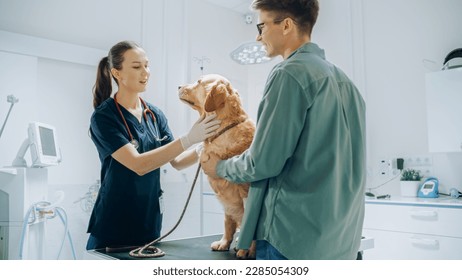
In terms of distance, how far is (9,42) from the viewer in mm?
2383

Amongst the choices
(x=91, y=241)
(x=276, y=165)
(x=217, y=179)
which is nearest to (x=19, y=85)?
(x=91, y=241)

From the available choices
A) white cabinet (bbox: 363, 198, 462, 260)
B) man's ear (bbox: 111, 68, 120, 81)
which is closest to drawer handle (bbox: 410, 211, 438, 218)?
white cabinet (bbox: 363, 198, 462, 260)

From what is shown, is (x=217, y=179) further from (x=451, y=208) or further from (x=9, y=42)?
(x=9, y=42)

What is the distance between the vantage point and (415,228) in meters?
2.40

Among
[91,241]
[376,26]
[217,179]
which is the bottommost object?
[91,241]

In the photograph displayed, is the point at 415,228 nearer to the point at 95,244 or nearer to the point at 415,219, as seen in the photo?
the point at 415,219

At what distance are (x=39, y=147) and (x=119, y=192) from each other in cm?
89

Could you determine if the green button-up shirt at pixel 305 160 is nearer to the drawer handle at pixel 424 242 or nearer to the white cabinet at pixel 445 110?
the drawer handle at pixel 424 242

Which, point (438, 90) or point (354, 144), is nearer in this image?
point (354, 144)

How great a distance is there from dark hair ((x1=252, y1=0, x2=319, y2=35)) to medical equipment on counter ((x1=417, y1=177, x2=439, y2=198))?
2210mm

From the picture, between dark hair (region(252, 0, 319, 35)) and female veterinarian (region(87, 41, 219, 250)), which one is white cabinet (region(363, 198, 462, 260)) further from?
Result: dark hair (region(252, 0, 319, 35))

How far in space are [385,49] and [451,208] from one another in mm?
1444

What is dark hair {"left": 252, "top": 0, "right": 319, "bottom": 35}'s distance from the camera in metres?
0.90

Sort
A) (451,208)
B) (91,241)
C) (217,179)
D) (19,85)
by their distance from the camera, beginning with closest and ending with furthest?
(217,179) < (91,241) < (451,208) < (19,85)
